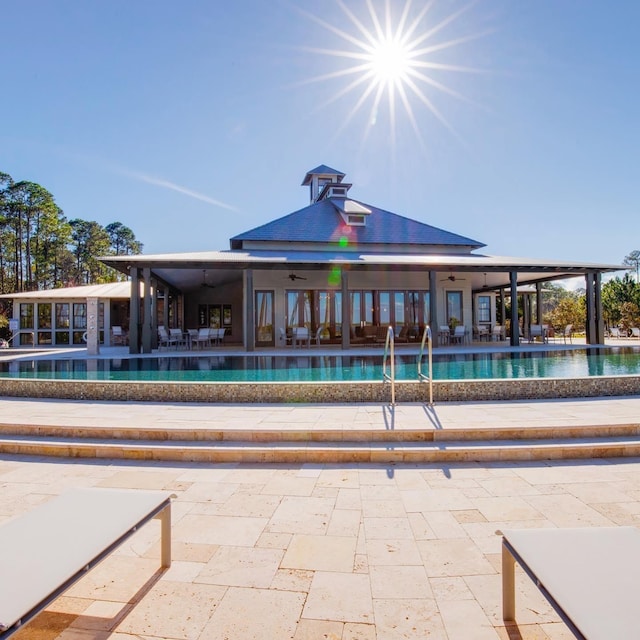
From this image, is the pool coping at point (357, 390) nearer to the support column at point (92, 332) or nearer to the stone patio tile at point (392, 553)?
the stone patio tile at point (392, 553)

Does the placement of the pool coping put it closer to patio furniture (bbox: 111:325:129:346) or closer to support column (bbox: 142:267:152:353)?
support column (bbox: 142:267:152:353)

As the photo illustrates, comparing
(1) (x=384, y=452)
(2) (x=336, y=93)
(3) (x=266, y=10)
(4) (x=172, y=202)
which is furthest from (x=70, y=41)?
(1) (x=384, y=452)

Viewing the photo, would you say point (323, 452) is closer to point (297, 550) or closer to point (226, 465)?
point (226, 465)

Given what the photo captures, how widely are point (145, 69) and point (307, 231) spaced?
841 cm

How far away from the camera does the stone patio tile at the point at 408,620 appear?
183 cm

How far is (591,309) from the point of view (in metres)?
15.7

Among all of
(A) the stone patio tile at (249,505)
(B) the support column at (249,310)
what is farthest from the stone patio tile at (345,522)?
(B) the support column at (249,310)

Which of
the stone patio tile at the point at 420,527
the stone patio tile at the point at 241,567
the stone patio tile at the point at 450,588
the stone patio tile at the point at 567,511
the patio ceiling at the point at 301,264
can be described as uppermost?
the patio ceiling at the point at 301,264

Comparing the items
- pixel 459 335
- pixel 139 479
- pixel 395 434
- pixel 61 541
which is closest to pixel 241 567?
pixel 61 541

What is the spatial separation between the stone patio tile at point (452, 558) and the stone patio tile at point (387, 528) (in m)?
0.15

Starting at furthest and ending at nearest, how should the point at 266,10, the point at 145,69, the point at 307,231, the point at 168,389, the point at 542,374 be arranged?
the point at 307,231, the point at 145,69, the point at 266,10, the point at 542,374, the point at 168,389

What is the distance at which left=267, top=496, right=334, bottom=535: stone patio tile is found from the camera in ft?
9.37

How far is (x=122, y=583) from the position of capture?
7.38ft

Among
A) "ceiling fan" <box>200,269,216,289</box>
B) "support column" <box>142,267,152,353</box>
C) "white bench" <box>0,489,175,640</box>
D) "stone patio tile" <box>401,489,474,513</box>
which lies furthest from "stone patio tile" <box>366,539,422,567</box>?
"ceiling fan" <box>200,269,216,289</box>
